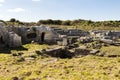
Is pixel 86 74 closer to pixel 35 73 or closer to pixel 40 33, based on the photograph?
pixel 35 73

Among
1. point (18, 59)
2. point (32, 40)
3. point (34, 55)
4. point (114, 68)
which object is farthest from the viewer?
point (32, 40)

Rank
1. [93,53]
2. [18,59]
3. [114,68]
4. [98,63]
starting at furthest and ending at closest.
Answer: [93,53] < [18,59] < [98,63] < [114,68]

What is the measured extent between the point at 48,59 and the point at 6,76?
589 centimetres

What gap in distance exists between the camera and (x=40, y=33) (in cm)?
3722

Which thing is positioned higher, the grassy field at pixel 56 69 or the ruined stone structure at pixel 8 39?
the ruined stone structure at pixel 8 39

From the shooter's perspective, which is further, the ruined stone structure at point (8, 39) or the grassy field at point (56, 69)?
the ruined stone structure at point (8, 39)

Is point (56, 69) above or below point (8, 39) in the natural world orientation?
below

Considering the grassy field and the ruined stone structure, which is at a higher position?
the ruined stone structure

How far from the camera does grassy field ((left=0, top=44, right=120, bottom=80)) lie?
17531mm

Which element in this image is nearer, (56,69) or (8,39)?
(56,69)

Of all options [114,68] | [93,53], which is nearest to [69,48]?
[93,53]

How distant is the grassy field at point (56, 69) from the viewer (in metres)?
17.5

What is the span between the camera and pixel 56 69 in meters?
19.4

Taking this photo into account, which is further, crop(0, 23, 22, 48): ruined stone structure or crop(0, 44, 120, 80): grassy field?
crop(0, 23, 22, 48): ruined stone structure
